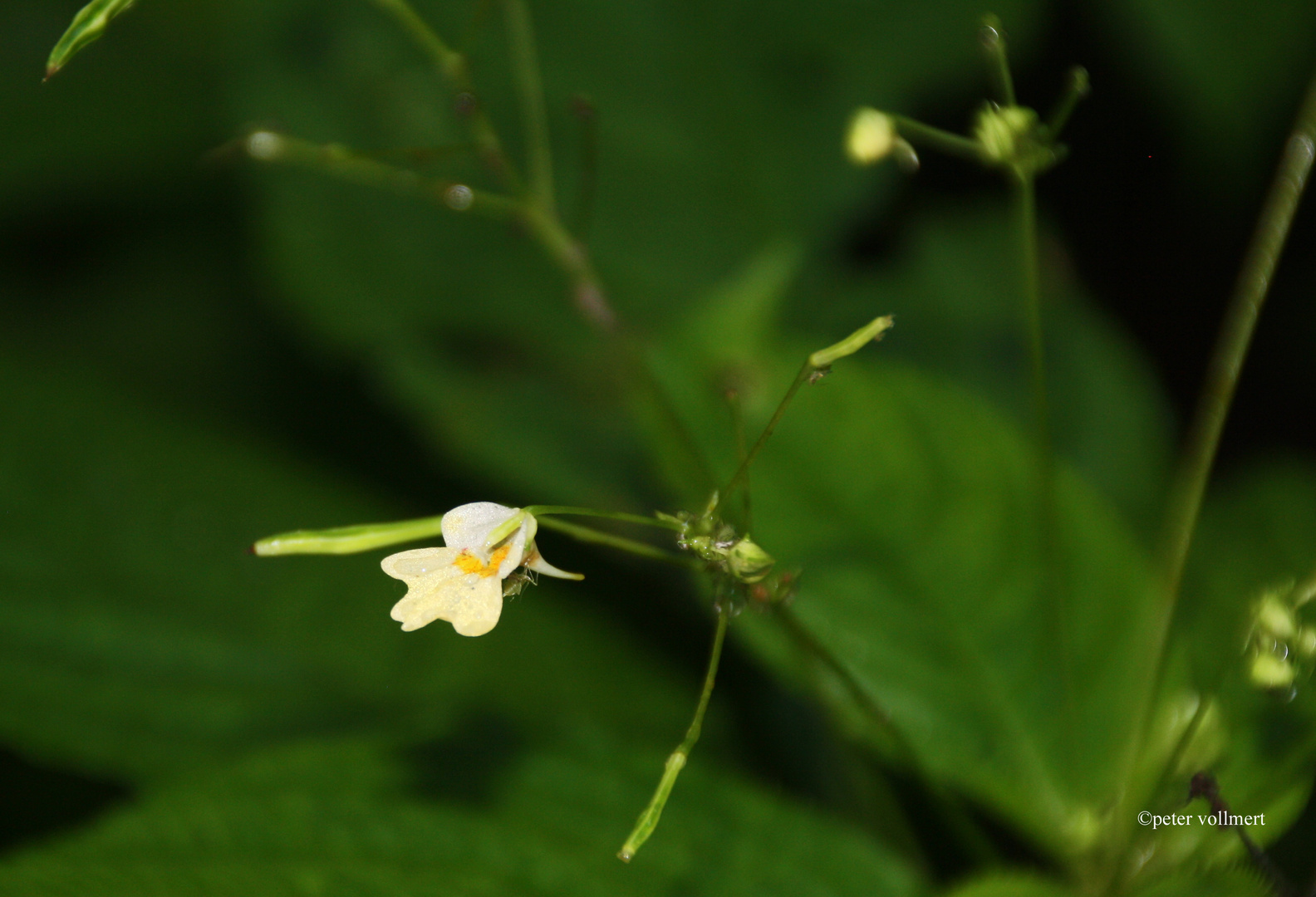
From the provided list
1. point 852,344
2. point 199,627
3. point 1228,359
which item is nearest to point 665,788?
point 852,344

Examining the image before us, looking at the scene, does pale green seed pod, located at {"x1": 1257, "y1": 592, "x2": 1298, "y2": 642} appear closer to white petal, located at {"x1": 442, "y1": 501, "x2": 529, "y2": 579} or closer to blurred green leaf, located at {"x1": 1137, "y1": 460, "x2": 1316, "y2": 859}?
blurred green leaf, located at {"x1": 1137, "y1": 460, "x2": 1316, "y2": 859}

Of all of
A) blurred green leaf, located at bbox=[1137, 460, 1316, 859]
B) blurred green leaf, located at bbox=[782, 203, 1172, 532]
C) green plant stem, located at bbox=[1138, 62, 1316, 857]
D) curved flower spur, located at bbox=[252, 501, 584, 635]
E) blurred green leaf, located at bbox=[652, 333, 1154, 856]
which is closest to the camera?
curved flower spur, located at bbox=[252, 501, 584, 635]

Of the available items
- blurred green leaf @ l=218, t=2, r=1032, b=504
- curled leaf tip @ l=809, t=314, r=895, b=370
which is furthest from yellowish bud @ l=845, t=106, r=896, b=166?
blurred green leaf @ l=218, t=2, r=1032, b=504

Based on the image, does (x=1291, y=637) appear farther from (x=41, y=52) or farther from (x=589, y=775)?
(x=41, y=52)

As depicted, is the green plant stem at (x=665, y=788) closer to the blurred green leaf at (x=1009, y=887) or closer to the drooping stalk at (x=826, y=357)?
the drooping stalk at (x=826, y=357)

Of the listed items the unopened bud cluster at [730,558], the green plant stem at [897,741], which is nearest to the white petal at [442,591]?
the unopened bud cluster at [730,558]

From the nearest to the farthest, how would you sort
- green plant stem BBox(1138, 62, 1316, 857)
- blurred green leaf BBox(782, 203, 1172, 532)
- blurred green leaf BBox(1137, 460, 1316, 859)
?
green plant stem BBox(1138, 62, 1316, 857) → blurred green leaf BBox(1137, 460, 1316, 859) → blurred green leaf BBox(782, 203, 1172, 532)
